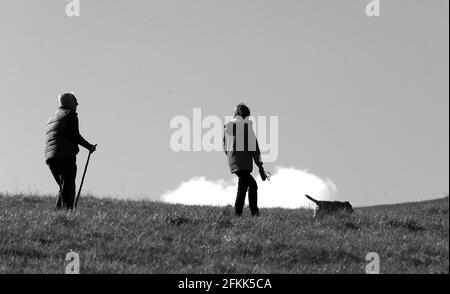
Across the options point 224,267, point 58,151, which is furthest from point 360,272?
point 58,151

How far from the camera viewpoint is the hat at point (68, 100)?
16.2 metres

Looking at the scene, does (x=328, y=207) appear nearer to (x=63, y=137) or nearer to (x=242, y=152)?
(x=242, y=152)

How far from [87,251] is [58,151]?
4476 millimetres

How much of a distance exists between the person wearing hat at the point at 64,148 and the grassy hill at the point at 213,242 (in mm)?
598

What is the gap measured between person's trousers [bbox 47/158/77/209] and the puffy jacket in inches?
130

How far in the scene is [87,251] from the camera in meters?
11.8

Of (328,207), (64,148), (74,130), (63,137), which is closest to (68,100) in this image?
(74,130)

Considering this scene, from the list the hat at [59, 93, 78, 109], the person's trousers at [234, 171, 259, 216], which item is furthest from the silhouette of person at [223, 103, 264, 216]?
the hat at [59, 93, 78, 109]

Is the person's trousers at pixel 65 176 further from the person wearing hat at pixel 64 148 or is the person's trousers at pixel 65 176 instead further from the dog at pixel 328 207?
the dog at pixel 328 207

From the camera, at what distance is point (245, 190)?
53.5 feet

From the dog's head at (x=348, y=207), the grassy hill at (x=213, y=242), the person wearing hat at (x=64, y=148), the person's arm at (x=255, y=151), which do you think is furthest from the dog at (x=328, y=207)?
the person wearing hat at (x=64, y=148)

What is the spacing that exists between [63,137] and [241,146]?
3723 millimetres
